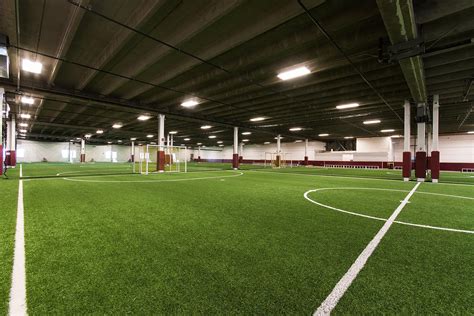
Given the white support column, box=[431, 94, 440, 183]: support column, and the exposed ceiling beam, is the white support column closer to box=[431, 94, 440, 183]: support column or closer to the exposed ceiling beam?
box=[431, 94, 440, 183]: support column

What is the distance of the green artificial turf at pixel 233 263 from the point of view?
6.12 feet

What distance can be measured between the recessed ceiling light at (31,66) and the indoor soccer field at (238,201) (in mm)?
62

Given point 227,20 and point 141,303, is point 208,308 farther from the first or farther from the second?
point 227,20

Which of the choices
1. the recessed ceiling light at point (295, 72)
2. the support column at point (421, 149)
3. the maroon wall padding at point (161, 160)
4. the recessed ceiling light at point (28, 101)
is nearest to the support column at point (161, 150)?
the maroon wall padding at point (161, 160)

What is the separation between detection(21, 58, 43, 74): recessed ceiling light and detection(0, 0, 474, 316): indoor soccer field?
6cm

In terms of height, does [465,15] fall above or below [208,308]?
above

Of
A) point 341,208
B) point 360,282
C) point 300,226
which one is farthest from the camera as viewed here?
point 341,208

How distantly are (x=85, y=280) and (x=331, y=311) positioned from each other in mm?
2221

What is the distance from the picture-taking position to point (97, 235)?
3.47 m

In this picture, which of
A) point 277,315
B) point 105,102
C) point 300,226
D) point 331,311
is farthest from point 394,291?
point 105,102

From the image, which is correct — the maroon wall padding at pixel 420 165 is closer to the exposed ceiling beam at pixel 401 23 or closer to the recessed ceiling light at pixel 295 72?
the exposed ceiling beam at pixel 401 23

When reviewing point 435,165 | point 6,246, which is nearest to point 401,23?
point 6,246

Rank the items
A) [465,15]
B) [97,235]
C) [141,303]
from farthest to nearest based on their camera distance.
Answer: [465,15] → [97,235] → [141,303]

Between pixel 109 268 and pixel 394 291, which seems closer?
pixel 394 291
